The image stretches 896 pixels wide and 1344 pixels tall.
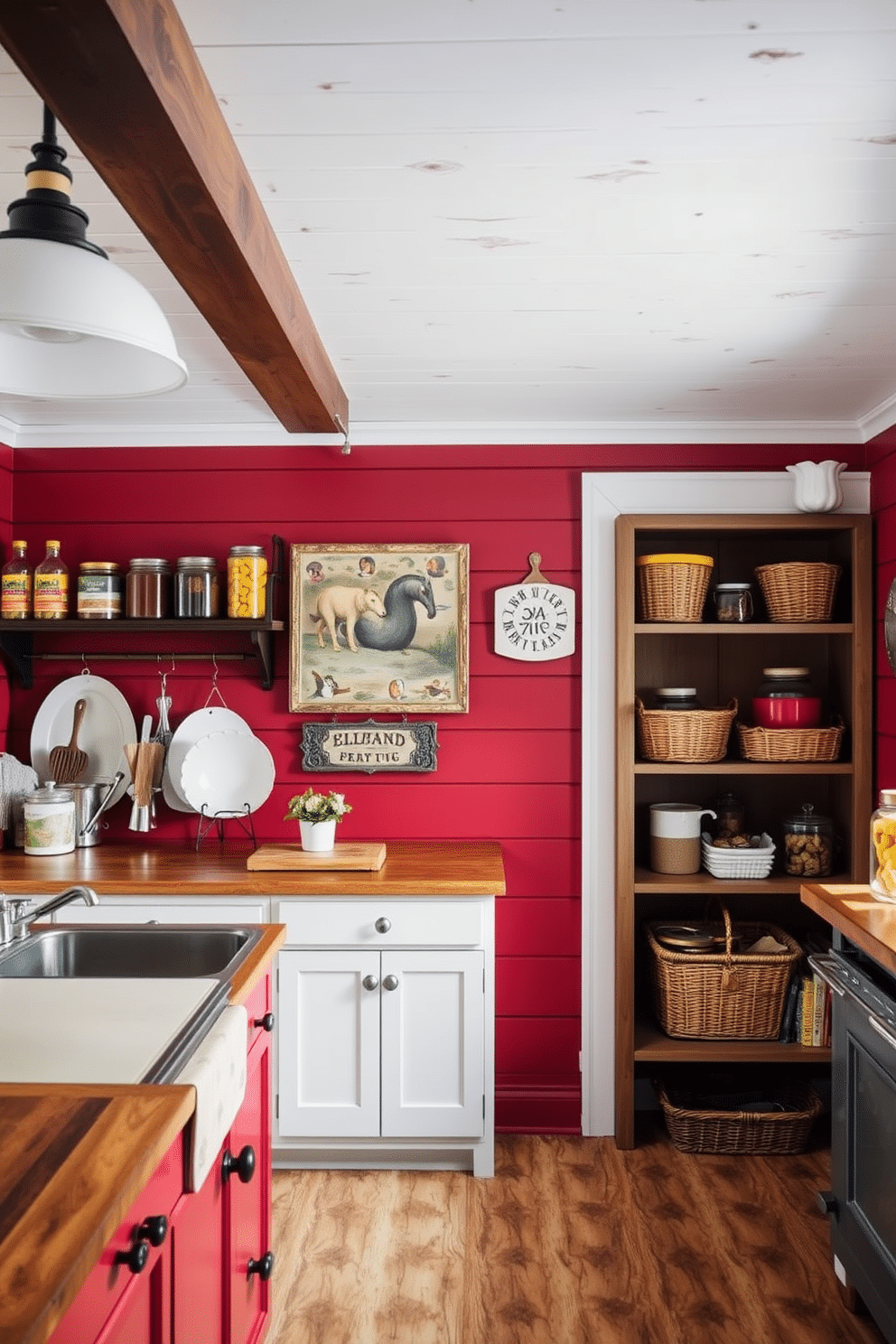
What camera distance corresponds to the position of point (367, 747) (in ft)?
11.3

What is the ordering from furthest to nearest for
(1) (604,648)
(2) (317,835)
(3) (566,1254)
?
(1) (604,648) < (2) (317,835) < (3) (566,1254)

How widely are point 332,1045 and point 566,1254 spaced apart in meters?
0.83

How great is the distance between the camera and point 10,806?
3.29 m

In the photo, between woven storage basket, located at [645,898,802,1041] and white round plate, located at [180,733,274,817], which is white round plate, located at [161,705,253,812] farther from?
woven storage basket, located at [645,898,802,1041]

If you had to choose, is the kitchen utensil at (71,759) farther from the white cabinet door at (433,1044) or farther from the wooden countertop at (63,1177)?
the wooden countertop at (63,1177)

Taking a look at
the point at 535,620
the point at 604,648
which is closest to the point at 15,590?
the point at 535,620

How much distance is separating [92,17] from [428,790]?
8.65 feet

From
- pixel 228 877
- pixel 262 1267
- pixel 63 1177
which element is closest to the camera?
pixel 63 1177

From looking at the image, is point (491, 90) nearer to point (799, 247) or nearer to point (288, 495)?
point (799, 247)

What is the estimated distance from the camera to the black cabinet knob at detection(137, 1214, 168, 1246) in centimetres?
126

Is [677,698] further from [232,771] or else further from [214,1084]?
[214,1084]

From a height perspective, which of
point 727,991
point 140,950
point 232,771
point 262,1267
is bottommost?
point 262,1267

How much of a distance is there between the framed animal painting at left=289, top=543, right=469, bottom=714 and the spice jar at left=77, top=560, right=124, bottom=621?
56 centimetres

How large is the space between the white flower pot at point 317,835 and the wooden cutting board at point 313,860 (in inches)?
0.7
